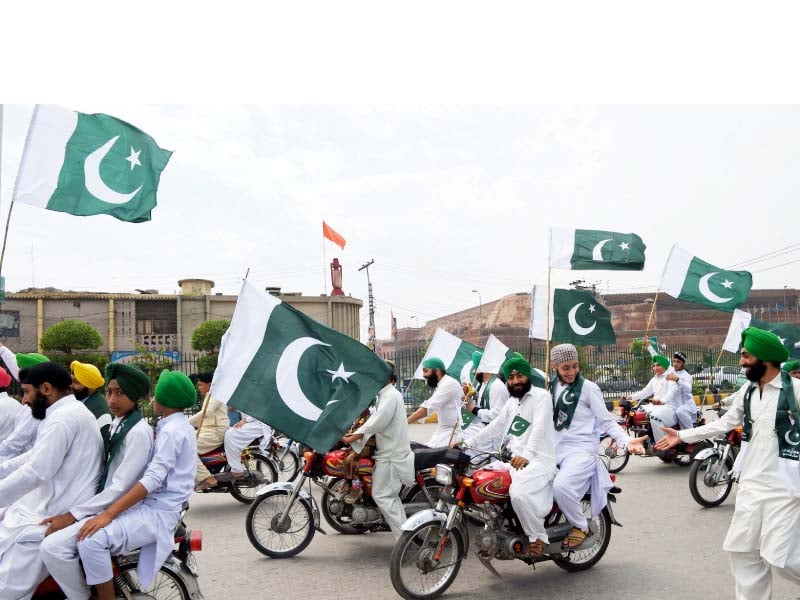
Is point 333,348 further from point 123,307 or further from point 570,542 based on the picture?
point 123,307

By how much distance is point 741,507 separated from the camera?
13.8 ft

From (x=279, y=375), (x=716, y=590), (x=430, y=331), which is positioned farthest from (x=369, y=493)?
(x=430, y=331)

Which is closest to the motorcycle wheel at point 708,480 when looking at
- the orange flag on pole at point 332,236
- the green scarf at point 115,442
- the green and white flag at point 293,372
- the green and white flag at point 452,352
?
the green and white flag at point 293,372

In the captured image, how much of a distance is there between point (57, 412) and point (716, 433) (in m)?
4.14

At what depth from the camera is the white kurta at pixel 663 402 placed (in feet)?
35.7

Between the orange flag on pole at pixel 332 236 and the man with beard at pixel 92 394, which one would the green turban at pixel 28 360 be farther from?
the orange flag on pole at pixel 332 236

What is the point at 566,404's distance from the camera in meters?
5.95

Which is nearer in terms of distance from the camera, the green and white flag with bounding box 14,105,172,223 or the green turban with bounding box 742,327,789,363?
the green turban with bounding box 742,327,789,363

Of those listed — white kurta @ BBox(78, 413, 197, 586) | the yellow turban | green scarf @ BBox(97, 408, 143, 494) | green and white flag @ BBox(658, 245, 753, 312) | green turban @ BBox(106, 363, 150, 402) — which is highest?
green and white flag @ BBox(658, 245, 753, 312)

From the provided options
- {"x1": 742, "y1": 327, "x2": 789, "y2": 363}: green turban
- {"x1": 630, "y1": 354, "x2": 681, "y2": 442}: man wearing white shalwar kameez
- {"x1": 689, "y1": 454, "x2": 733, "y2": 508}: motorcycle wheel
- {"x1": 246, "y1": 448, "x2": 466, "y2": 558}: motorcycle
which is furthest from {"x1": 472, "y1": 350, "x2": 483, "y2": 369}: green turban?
{"x1": 742, "y1": 327, "x2": 789, "y2": 363}: green turban

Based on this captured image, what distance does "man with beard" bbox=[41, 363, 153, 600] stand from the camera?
11.6 feet

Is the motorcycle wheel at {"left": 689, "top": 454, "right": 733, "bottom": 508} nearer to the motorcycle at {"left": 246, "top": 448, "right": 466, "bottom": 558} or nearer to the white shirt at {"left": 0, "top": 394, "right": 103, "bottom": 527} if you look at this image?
the motorcycle at {"left": 246, "top": 448, "right": 466, "bottom": 558}

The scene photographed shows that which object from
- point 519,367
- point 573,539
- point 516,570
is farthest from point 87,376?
point 573,539

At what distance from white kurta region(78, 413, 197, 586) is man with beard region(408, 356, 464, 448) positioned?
462cm
